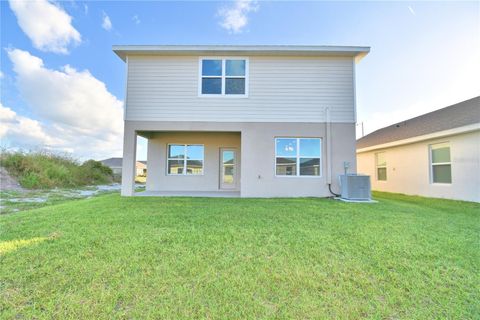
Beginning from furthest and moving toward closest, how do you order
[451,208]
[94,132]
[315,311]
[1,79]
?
[94,132]
[1,79]
[451,208]
[315,311]

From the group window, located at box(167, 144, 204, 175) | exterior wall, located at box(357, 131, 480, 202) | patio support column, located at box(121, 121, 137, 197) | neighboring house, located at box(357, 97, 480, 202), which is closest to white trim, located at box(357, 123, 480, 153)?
neighboring house, located at box(357, 97, 480, 202)

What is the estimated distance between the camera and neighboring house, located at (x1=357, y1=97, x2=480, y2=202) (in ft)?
25.0

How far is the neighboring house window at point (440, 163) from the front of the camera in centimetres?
850

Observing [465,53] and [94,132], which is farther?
[94,132]

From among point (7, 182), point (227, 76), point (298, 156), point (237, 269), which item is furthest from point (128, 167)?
point (7, 182)

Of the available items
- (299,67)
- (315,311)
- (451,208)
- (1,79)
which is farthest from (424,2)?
(1,79)

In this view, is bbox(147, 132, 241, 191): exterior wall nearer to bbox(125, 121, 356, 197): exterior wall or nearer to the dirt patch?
bbox(125, 121, 356, 197): exterior wall

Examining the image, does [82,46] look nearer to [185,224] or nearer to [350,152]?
[185,224]

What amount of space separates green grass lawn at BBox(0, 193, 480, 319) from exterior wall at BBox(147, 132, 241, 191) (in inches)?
204

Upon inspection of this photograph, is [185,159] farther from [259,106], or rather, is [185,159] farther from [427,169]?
[427,169]

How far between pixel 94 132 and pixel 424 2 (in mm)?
22397

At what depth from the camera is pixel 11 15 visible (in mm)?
7738

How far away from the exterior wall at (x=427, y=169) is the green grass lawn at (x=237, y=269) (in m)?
4.68

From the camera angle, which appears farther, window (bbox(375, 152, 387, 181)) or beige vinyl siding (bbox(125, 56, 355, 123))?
window (bbox(375, 152, 387, 181))
